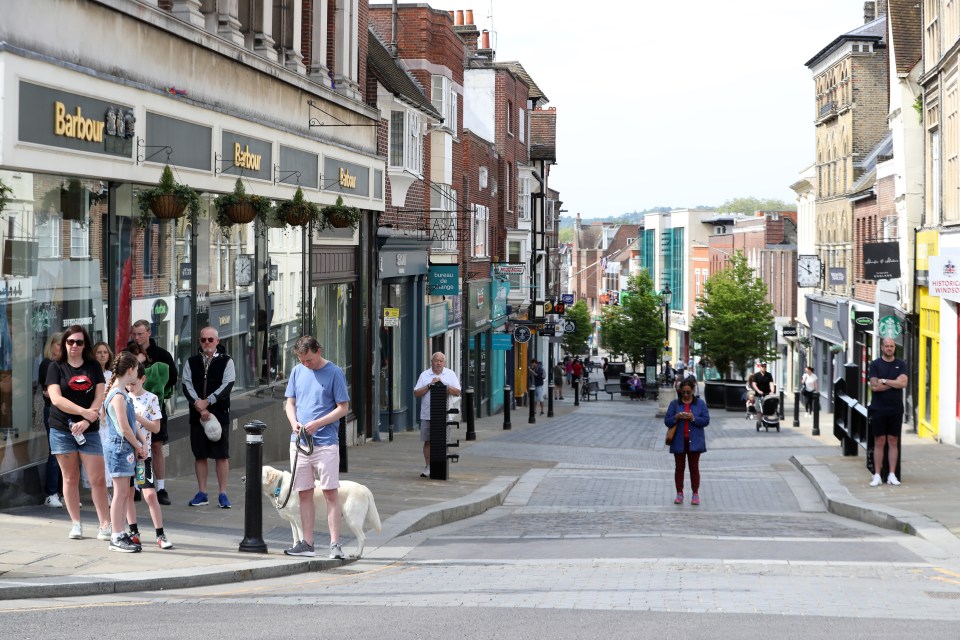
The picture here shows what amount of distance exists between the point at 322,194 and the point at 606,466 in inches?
265

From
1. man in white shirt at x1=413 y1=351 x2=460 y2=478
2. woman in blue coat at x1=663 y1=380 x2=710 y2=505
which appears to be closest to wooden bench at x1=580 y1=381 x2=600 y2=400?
man in white shirt at x1=413 y1=351 x2=460 y2=478

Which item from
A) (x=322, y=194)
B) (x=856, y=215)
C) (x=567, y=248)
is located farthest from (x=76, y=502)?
(x=567, y=248)

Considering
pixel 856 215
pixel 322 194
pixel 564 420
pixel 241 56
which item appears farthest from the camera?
pixel 856 215

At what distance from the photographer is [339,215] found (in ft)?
68.5

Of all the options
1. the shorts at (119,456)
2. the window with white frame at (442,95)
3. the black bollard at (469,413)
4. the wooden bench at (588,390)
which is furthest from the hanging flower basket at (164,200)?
the wooden bench at (588,390)

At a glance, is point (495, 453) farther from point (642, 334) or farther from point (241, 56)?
point (642, 334)

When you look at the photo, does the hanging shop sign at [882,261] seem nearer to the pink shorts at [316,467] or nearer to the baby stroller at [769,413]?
the baby stroller at [769,413]

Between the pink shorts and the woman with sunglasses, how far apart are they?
1557 mm

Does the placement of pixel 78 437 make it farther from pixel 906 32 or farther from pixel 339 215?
pixel 906 32

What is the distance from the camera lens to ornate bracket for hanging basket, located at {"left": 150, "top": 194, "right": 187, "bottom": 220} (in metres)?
13.9

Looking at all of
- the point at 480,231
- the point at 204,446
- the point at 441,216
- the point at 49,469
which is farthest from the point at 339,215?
the point at 480,231

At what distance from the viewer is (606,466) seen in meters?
22.5

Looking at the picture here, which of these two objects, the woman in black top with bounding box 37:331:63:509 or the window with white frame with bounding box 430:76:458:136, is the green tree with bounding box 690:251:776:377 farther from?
the woman in black top with bounding box 37:331:63:509

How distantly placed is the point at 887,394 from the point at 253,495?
836 centimetres
